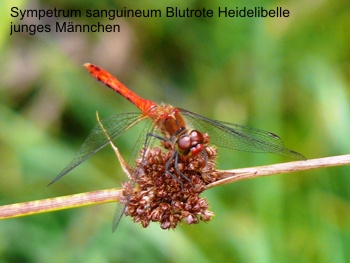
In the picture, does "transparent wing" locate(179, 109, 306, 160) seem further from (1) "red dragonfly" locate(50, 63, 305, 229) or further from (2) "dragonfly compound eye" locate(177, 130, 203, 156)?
(2) "dragonfly compound eye" locate(177, 130, 203, 156)

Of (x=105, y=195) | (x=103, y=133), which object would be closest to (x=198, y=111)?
(x=103, y=133)

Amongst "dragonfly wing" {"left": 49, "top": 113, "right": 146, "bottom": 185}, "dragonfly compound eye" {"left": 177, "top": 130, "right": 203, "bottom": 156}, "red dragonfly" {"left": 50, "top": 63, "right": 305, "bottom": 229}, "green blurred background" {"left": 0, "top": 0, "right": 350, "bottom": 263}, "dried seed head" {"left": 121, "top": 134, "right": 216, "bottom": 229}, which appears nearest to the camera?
"dried seed head" {"left": 121, "top": 134, "right": 216, "bottom": 229}

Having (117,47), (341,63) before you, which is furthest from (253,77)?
(117,47)

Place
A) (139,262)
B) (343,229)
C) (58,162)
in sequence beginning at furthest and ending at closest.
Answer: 1. (58,162)
2. (139,262)
3. (343,229)

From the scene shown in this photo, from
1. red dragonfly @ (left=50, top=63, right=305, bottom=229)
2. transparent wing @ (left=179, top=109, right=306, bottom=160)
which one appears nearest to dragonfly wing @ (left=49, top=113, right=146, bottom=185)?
red dragonfly @ (left=50, top=63, right=305, bottom=229)

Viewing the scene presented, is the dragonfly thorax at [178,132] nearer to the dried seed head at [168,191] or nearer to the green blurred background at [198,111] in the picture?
the dried seed head at [168,191]

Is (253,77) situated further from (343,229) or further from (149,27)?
(343,229)
